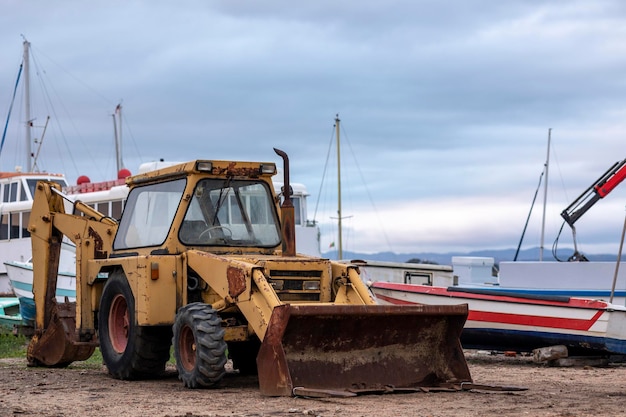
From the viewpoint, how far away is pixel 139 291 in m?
11.6

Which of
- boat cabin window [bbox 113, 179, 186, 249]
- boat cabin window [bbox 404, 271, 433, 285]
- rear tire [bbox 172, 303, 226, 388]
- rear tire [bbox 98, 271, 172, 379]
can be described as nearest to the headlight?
rear tire [bbox 172, 303, 226, 388]

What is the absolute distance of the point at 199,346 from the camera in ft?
34.2

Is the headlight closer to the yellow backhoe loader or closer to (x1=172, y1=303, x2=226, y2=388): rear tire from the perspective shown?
the yellow backhoe loader

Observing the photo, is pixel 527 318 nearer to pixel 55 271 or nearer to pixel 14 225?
pixel 55 271

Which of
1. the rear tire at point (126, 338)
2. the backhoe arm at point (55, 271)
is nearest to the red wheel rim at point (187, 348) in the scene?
the rear tire at point (126, 338)

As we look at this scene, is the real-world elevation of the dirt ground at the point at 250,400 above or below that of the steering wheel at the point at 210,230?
below

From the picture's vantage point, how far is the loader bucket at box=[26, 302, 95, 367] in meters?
13.7

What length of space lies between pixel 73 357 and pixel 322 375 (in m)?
4.83

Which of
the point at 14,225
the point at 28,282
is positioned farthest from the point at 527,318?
the point at 14,225

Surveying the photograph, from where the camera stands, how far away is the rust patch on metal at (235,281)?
1055 centimetres

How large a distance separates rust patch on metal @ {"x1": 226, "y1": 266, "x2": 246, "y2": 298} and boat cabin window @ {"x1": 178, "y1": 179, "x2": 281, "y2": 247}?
1051 mm

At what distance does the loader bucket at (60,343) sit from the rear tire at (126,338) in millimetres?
1062

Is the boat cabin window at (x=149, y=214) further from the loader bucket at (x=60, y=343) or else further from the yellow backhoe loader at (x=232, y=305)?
the loader bucket at (x=60, y=343)

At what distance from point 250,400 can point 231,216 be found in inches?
107
